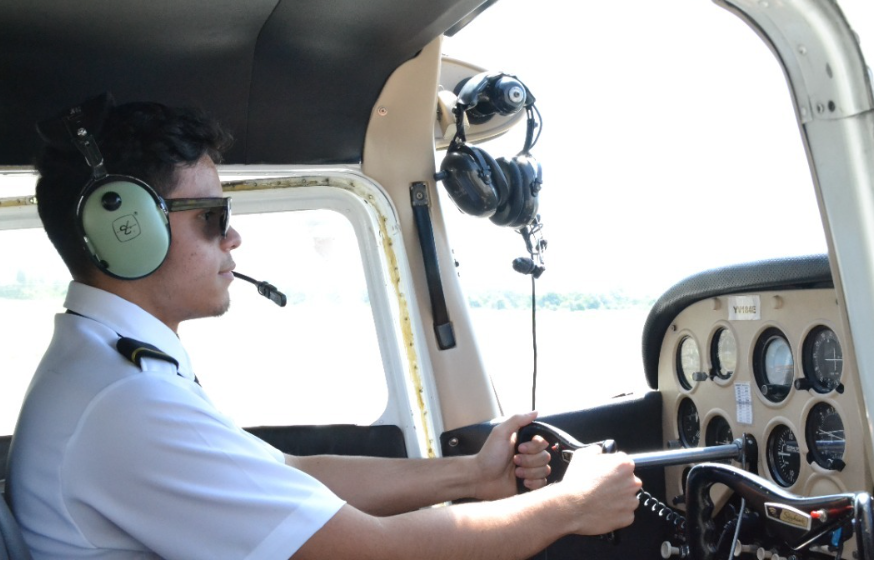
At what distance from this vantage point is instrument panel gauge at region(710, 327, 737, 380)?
2.46m

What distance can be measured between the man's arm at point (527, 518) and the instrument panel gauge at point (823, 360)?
0.86m

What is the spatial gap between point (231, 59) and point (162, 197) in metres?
0.70

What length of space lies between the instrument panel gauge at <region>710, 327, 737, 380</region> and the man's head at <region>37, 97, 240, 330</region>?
1.59 metres

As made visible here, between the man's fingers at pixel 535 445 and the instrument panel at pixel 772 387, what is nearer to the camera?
the man's fingers at pixel 535 445

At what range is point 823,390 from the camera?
212 centimetres

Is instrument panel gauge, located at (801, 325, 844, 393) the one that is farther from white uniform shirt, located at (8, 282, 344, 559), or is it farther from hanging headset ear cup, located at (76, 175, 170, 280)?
hanging headset ear cup, located at (76, 175, 170, 280)

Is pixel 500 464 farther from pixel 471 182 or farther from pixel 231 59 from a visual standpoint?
pixel 231 59

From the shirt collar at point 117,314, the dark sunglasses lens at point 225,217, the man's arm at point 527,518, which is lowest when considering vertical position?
the man's arm at point 527,518

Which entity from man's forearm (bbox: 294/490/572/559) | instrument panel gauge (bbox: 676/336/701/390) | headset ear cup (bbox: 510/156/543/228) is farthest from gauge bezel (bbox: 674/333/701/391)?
man's forearm (bbox: 294/490/572/559)

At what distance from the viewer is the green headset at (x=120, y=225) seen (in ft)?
4.47

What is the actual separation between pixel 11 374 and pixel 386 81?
54.8 inches

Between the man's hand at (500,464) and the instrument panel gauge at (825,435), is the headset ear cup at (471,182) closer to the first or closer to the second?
the man's hand at (500,464)

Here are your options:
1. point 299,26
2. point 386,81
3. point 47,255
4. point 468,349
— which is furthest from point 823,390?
point 47,255

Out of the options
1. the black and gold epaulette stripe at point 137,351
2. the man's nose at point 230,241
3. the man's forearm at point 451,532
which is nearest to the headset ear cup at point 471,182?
the man's nose at point 230,241
